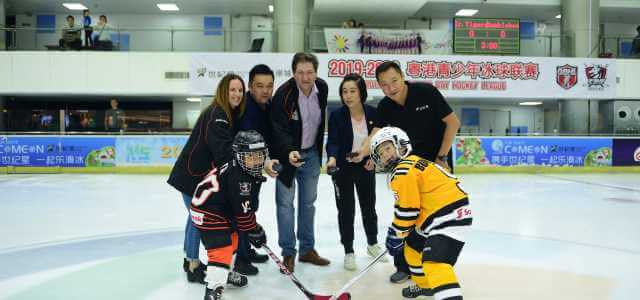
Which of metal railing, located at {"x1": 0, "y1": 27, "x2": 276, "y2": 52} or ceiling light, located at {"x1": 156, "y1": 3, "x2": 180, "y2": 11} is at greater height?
ceiling light, located at {"x1": 156, "y1": 3, "x2": 180, "y2": 11}

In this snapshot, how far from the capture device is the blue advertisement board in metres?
10.6

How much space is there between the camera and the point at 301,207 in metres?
3.28

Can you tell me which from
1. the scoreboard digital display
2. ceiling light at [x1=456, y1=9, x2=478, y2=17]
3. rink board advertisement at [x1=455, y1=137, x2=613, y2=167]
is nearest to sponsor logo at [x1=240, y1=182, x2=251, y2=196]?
rink board advertisement at [x1=455, y1=137, x2=613, y2=167]

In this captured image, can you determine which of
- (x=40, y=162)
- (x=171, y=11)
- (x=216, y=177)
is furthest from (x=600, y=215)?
(x=171, y=11)

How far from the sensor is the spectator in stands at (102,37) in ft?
41.4

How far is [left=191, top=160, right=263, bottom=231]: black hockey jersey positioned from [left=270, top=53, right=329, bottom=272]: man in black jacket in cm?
56

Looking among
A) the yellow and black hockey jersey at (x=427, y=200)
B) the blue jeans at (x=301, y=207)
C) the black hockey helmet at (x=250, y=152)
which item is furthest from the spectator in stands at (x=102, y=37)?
the yellow and black hockey jersey at (x=427, y=200)

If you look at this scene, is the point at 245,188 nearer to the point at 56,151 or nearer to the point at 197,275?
the point at 197,275

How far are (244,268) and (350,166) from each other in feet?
3.13

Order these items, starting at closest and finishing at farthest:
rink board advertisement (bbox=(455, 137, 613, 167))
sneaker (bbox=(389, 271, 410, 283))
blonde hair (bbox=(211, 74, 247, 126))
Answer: blonde hair (bbox=(211, 74, 247, 126)), sneaker (bbox=(389, 271, 410, 283)), rink board advertisement (bbox=(455, 137, 613, 167))

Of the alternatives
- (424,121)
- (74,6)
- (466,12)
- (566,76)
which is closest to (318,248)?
(424,121)

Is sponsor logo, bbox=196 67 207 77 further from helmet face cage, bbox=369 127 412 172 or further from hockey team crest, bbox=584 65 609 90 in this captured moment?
helmet face cage, bbox=369 127 412 172

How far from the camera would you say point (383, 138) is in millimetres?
2170

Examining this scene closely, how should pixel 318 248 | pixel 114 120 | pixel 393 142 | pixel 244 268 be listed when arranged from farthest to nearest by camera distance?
pixel 114 120
pixel 318 248
pixel 244 268
pixel 393 142
